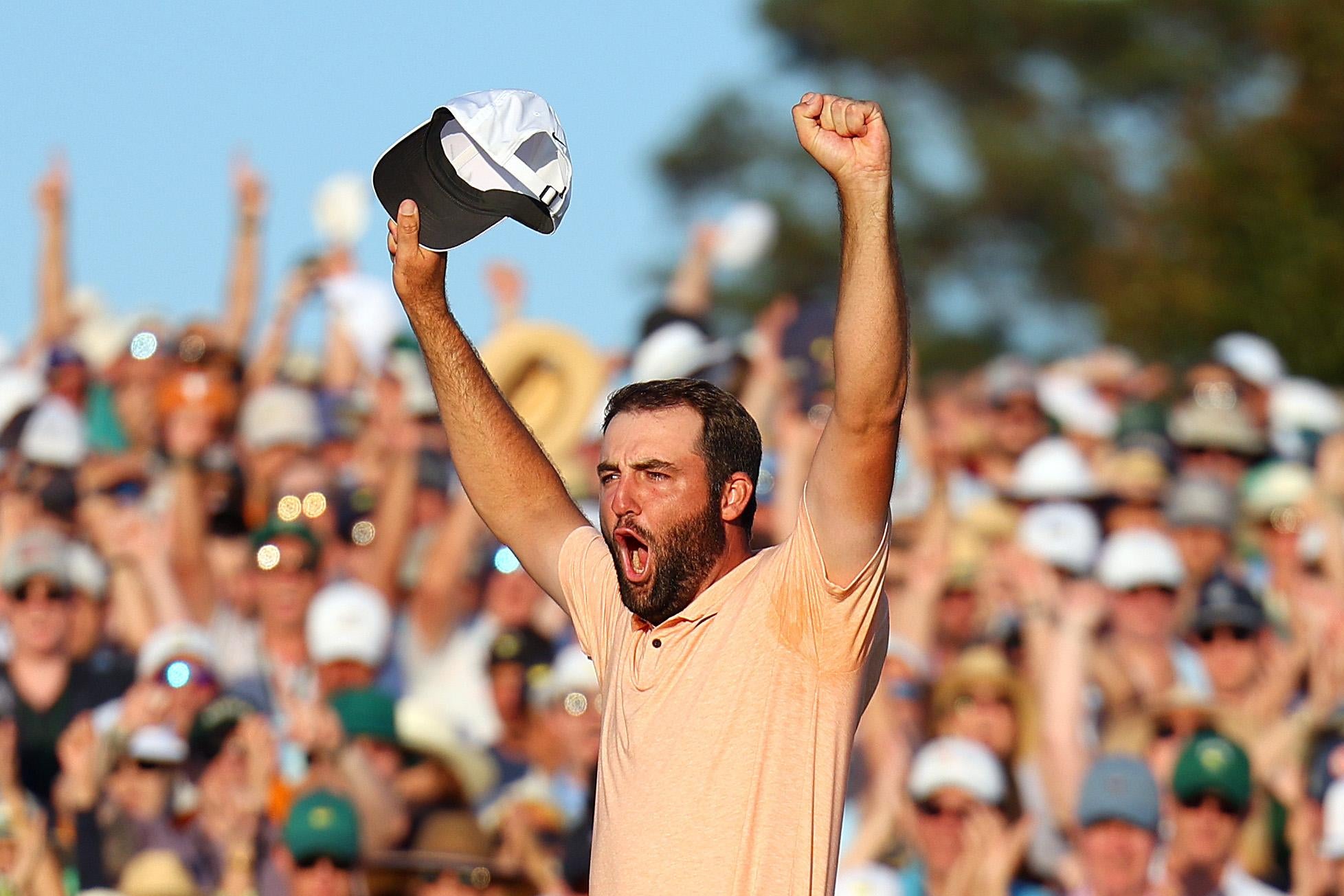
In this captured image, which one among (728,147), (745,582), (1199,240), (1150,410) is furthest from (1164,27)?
(745,582)

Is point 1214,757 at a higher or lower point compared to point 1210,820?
higher

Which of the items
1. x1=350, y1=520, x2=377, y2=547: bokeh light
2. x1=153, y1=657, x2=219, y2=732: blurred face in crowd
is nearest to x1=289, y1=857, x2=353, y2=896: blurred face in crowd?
x1=153, y1=657, x2=219, y2=732: blurred face in crowd

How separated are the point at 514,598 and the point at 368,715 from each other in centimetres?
111

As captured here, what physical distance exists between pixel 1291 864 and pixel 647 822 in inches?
140

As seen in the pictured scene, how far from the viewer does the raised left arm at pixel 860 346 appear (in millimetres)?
3867

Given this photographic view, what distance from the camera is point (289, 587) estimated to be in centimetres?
805

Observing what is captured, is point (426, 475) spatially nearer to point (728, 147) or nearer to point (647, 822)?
point (647, 822)

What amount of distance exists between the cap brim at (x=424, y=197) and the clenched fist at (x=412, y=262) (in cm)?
2

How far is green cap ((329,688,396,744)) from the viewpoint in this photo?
7406 mm

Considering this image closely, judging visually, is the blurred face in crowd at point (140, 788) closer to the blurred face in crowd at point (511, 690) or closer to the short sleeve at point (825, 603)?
the blurred face in crowd at point (511, 690)

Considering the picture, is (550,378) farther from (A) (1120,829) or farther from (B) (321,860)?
(A) (1120,829)

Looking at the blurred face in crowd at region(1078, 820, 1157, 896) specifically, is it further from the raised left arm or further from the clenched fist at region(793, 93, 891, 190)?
the clenched fist at region(793, 93, 891, 190)

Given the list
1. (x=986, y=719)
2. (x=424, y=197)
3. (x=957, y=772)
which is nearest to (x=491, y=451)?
(x=424, y=197)

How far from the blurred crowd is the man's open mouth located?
2680 millimetres
